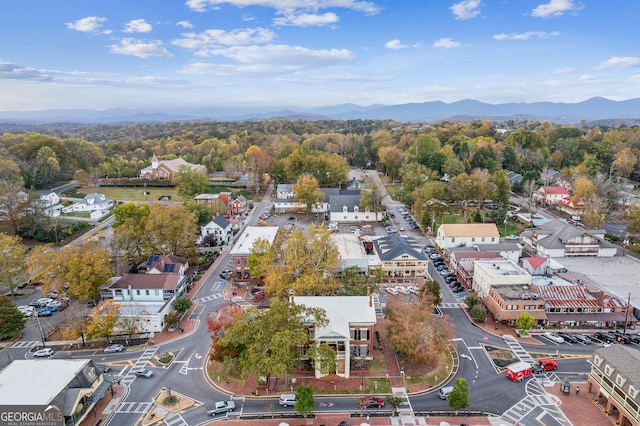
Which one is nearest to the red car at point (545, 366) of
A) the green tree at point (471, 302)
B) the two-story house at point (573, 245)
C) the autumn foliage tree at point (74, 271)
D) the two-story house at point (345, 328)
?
the green tree at point (471, 302)

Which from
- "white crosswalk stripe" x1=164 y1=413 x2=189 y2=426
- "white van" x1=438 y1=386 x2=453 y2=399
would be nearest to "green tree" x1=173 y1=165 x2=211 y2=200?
"white crosswalk stripe" x1=164 y1=413 x2=189 y2=426

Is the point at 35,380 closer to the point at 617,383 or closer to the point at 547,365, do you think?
the point at 547,365

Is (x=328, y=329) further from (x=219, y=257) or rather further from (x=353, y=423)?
(x=219, y=257)

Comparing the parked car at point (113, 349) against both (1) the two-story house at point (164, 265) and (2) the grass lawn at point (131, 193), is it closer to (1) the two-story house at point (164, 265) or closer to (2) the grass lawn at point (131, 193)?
(1) the two-story house at point (164, 265)

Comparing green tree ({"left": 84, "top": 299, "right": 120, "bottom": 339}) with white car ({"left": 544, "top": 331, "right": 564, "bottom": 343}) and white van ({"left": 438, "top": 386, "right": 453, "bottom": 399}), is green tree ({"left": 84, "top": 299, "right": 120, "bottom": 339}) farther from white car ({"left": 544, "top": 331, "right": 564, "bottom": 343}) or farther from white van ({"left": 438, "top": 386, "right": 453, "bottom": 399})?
white car ({"left": 544, "top": 331, "right": 564, "bottom": 343})

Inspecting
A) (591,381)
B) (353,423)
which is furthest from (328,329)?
(591,381)

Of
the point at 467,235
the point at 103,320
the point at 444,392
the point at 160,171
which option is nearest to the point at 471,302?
the point at 444,392
